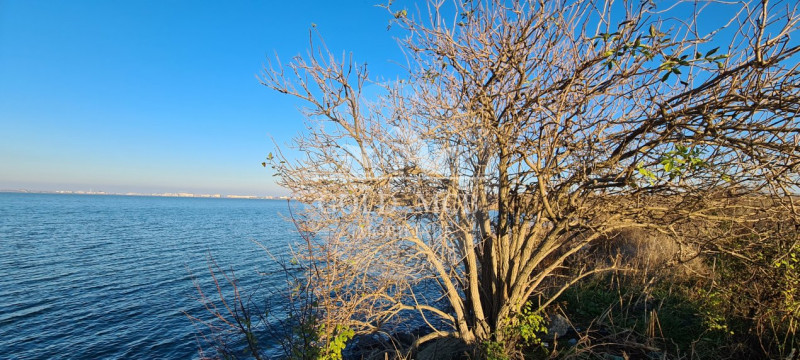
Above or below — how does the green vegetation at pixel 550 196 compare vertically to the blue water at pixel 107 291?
above

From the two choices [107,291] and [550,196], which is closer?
[550,196]

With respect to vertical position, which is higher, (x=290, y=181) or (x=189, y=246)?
(x=290, y=181)

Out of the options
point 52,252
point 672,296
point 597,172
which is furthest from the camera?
point 52,252

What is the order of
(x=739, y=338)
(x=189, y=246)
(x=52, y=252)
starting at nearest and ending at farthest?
(x=739, y=338) → (x=52, y=252) → (x=189, y=246)

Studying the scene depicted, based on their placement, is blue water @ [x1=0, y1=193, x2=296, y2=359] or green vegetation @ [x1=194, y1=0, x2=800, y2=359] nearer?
green vegetation @ [x1=194, y1=0, x2=800, y2=359]

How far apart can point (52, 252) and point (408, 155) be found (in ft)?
92.5

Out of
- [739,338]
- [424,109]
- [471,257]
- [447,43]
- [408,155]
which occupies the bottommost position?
[739,338]

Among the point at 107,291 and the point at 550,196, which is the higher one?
the point at 550,196

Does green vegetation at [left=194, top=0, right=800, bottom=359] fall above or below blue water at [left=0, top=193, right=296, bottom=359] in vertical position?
Result: above

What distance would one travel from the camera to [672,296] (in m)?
8.38

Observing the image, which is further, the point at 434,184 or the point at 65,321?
the point at 65,321

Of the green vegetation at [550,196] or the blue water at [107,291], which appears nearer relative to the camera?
the green vegetation at [550,196]

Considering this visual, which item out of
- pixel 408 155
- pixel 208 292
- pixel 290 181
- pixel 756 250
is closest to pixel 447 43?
pixel 408 155

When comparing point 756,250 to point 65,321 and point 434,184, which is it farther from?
point 65,321
